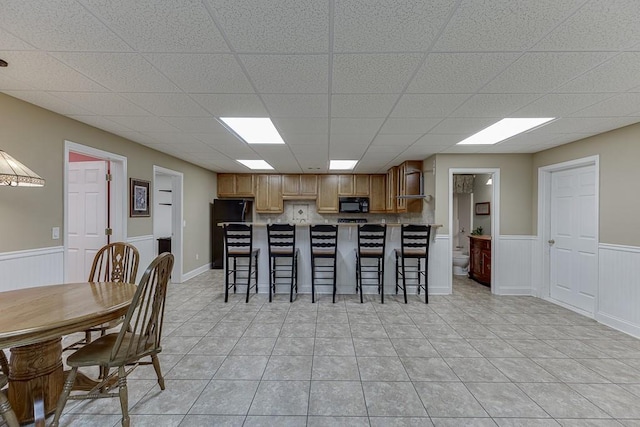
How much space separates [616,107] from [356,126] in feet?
7.69

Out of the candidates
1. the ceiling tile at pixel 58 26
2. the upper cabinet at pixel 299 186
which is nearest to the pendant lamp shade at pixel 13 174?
the ceiling tile at pixel 58 26

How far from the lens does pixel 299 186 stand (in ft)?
22.7

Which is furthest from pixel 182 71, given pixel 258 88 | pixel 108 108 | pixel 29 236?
pixel 29 236

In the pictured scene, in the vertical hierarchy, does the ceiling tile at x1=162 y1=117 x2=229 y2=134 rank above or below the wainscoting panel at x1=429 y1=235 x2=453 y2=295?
above

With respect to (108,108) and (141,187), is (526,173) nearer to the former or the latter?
(108,108)

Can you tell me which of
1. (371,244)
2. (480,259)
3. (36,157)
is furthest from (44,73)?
(480,259)

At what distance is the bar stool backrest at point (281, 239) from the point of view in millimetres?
4020

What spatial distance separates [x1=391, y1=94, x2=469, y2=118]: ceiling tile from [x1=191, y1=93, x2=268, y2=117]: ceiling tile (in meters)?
1.27

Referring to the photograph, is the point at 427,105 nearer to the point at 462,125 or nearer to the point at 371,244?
the point at 462,125

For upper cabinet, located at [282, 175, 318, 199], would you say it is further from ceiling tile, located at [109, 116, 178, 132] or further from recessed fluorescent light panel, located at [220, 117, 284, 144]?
ceiling tile, located at [109, 116, 178, 132]

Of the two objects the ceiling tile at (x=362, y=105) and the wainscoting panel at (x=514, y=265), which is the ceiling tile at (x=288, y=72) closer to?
the ceiling tile at (x=362, y=105)

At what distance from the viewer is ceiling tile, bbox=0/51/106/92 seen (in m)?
1.79

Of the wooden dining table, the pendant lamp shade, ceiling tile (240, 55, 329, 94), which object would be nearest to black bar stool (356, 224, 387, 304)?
ceiling tile (240, 55, 329, 94)

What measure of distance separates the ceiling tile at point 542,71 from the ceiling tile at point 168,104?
2.46 m
